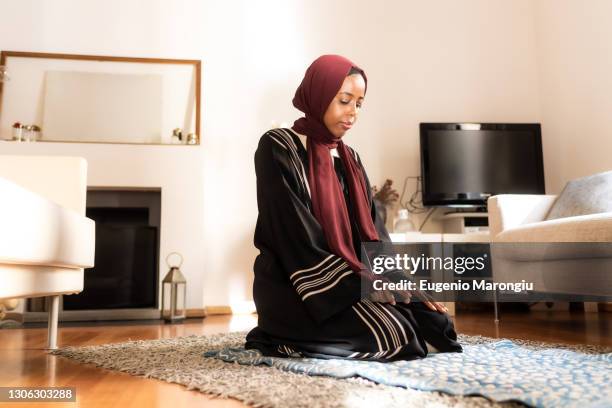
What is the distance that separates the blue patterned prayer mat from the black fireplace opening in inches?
81.2

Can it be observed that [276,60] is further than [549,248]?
Yes

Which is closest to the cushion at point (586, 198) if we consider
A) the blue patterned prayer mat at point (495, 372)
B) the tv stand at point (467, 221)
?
the tv stand at point (467, 221)

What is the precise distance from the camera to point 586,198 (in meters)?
2.51

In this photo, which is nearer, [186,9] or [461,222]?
[461,222]

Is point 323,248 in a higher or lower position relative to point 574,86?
lower

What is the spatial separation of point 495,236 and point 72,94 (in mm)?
2893

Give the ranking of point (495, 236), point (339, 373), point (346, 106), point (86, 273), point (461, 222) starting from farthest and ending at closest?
point (461, 222) → point (86, 273) → point (495, 236) → point (346, 106) → point (339, 373)

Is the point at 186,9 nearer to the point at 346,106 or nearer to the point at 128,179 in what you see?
the point at 128,179

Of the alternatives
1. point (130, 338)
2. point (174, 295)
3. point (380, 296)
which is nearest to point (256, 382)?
point (380, 296)

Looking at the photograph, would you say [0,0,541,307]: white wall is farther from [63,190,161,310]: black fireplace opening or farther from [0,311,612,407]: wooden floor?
[0,311,612,407]: wooden floor

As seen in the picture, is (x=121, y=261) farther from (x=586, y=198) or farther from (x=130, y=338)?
(x=586, y=198)

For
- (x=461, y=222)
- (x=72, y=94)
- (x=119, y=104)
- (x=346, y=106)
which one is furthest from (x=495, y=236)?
(x=72, y=94)

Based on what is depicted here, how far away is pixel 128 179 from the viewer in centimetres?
352

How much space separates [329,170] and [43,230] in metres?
0.81
